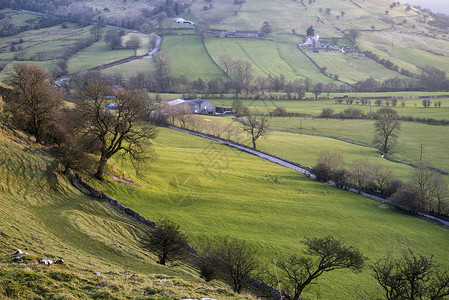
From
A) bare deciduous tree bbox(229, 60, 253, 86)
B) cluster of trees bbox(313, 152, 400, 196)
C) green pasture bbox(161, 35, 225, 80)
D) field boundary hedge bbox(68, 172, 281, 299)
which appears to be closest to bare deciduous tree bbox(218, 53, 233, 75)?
bare deciduous tree bbox(229, 60, 253, 86)

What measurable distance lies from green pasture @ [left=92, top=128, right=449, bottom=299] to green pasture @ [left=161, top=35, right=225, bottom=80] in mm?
103083

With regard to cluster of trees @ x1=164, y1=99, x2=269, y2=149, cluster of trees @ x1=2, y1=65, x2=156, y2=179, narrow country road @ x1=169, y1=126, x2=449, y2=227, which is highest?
cluster of trees @ x1=2, y1=65, x2=156, y2=179

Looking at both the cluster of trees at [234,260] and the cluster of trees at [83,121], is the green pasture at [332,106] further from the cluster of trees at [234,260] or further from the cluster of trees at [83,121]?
the cluster of trees at [234,260]

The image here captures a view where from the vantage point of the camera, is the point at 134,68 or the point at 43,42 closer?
the point at 134,68

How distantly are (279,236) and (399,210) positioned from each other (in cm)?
2800

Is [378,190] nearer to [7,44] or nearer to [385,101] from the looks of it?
[385,101]

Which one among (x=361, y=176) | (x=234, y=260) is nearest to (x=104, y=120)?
(x=234, y=260)

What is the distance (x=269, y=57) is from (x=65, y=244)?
6793 inches

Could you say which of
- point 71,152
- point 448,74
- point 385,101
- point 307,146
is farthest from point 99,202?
point 448,74

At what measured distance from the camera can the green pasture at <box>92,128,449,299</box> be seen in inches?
1266

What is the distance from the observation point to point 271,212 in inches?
1631

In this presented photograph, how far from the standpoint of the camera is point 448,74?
17675 cm

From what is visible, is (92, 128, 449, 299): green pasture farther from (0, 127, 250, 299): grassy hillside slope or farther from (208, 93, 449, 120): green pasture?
(208, 93, 449, 120): green pasture

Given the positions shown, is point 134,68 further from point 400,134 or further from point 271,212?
point 271,212
